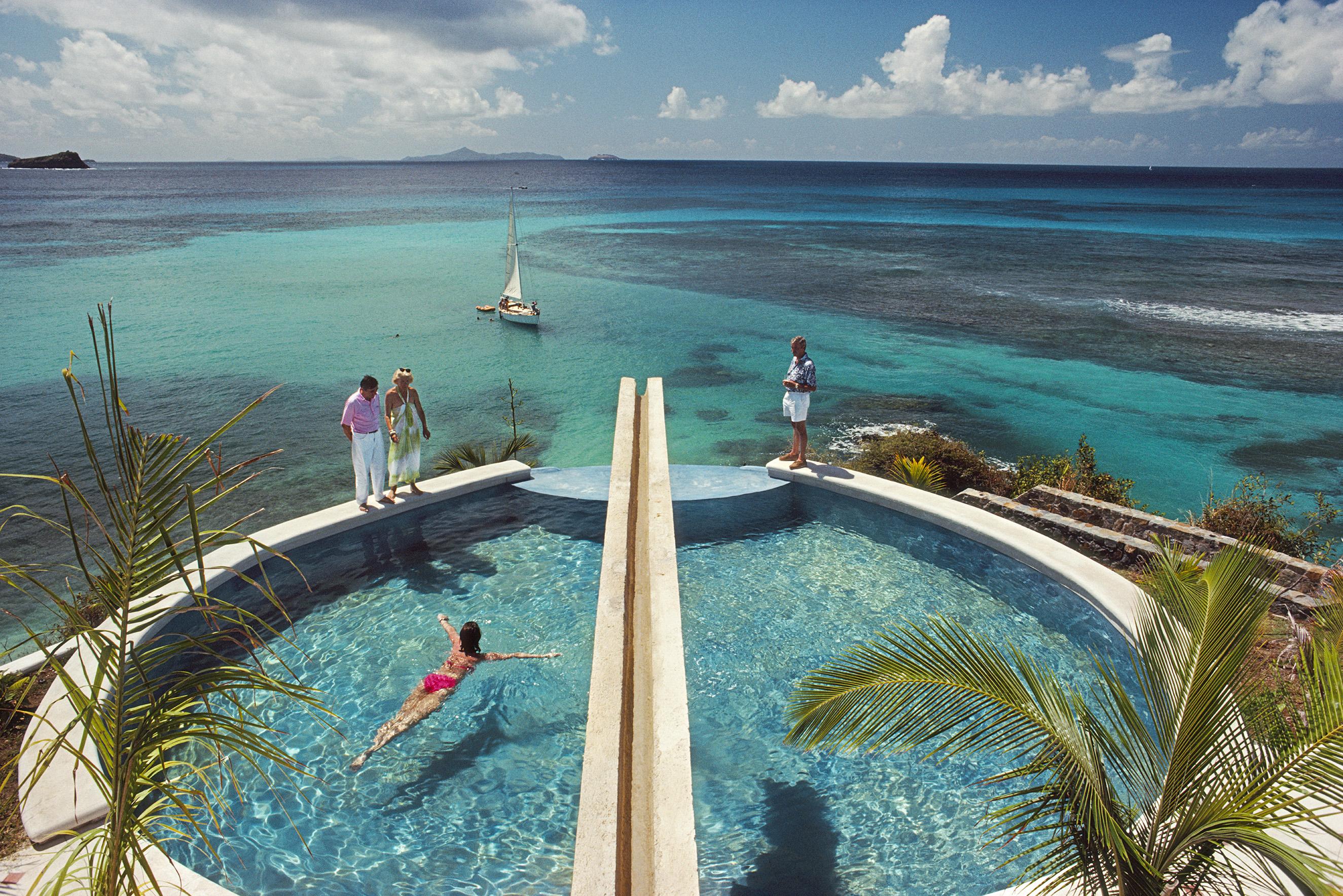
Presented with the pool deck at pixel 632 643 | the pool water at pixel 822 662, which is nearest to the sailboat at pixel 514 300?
the pool deck at pixel 632 643

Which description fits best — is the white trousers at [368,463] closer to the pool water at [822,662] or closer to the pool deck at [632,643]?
the pool deck at [632,643]

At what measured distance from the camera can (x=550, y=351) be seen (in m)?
26.9

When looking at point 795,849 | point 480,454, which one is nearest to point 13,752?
point 795,849

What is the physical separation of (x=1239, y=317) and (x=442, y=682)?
122 ft

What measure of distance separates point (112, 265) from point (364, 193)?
81.1 m

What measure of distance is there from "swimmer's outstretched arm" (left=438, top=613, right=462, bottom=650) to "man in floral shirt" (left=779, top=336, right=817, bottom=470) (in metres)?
5.10

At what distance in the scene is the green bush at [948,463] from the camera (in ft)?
43.9

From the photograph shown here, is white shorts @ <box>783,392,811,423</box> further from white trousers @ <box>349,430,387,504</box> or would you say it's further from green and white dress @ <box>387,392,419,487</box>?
white trousers @ <box>349,430,387,504</box>

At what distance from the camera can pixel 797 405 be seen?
10477 millimetres

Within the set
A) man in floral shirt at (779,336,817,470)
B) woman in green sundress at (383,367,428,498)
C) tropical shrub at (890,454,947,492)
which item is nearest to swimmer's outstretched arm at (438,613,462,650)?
woman in green sundress at (383,367,428,498)

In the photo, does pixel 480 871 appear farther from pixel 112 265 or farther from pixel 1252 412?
pixel 112 265

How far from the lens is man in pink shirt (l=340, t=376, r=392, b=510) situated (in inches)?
357

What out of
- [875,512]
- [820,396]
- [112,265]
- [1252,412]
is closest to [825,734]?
[875,512]

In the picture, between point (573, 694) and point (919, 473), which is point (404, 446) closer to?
point (573, 694)
